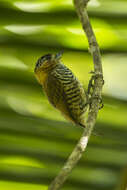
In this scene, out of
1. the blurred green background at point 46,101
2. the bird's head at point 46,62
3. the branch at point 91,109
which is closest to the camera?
the branch at point 91,109

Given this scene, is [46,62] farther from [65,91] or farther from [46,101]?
[46,101]

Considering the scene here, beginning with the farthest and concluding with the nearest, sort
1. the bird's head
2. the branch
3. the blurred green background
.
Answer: the blurred green background < the bird's head < the branch

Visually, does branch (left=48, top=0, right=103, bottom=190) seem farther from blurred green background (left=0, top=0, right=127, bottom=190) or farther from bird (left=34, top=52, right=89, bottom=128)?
blurred green background (left=0, top=0, right=127, bottom=190)

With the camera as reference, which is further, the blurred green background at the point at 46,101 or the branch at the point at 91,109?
the blurred green background at the point at 46,101

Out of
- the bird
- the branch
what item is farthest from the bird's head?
the branch

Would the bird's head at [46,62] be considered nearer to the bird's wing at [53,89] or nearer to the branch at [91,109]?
the bird's wing at [53,89]

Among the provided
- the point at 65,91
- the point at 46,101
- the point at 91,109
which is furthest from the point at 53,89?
the point at 46,101

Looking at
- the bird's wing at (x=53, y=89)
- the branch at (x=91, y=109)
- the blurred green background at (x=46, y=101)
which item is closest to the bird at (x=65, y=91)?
the bird's wing at (x=53, y=89)
